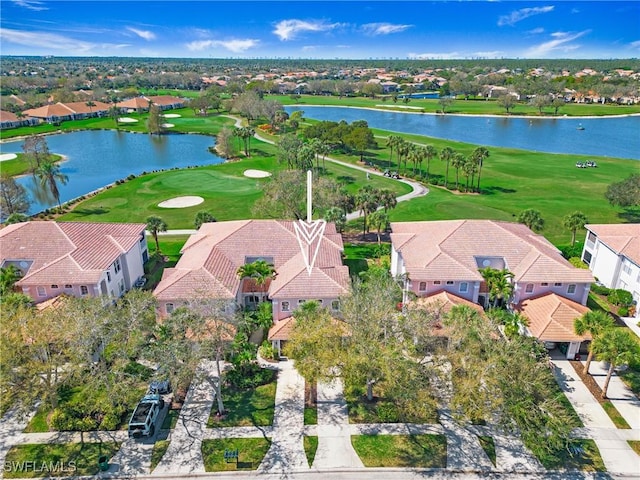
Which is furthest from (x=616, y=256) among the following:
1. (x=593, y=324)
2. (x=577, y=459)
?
(x=577, y=459)

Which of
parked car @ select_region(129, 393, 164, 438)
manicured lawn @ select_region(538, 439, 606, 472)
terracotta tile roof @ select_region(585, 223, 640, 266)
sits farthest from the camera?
terracotta tile roof @ select_region(585, 223, 640, 266)

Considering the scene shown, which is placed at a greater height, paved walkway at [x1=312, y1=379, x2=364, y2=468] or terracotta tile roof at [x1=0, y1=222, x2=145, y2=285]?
terracotta tile roof at [x1=0, y1=222, x2=145, y2=285]

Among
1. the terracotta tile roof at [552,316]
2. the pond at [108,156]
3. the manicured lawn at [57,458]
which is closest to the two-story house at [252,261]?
the manicured lawn at [57,458]

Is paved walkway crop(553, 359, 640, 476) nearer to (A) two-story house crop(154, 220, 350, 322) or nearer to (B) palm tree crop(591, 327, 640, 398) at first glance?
(B) palm tree crop(591, 327, 640, 398)

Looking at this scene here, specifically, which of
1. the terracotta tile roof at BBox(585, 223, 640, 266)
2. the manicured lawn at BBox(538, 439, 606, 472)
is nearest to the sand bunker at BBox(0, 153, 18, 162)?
the terracotta tile roof at BBox(585, 223, 640, 266)

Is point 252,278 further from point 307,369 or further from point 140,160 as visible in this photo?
point 140,160

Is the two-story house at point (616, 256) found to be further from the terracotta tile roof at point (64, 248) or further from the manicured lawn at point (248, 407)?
the terracotta tile roof at point (64, 248)
